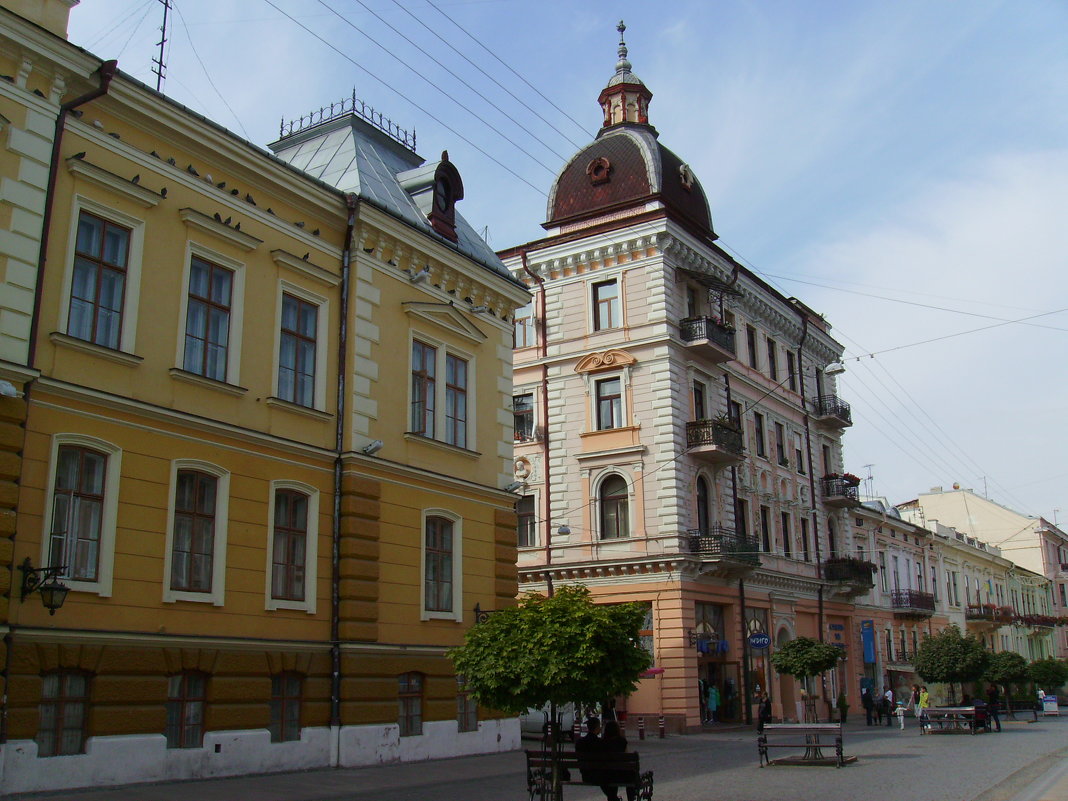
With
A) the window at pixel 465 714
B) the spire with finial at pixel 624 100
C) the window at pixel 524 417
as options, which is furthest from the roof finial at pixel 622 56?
the window at pixel 465 714

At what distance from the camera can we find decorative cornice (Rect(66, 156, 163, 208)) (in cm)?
1589

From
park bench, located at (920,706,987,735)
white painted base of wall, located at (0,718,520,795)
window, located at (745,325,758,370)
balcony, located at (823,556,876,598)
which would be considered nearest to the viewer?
white painted base of wall, located at (0,718,520,795)

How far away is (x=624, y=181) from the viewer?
123ft

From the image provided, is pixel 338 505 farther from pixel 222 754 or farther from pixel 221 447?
pixel 222 754

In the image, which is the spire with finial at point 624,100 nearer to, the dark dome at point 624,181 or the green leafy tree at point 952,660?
the dark dome at point 624,181

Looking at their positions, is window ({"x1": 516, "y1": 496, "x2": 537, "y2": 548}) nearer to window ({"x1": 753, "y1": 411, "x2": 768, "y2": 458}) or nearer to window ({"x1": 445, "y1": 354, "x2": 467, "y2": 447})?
window ({"x1": 753, "y1": 411, "x2": 768, "y2": 458})

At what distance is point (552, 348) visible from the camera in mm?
37469

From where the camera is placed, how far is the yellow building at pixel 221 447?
49.0 feet

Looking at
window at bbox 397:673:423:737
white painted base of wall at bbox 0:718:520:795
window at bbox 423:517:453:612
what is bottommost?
white painted base of wall at bbox 0:718:520:795

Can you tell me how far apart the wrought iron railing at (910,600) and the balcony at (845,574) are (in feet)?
34.2

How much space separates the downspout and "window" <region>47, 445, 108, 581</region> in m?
5.03

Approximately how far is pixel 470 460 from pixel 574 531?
12.7 meters

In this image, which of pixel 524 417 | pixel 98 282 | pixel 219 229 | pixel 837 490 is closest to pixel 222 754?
pixel 98 282

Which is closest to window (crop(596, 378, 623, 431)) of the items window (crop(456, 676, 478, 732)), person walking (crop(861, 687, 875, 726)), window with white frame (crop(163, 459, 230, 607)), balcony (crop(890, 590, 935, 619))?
window (crop(456, 676, 478, 732))
